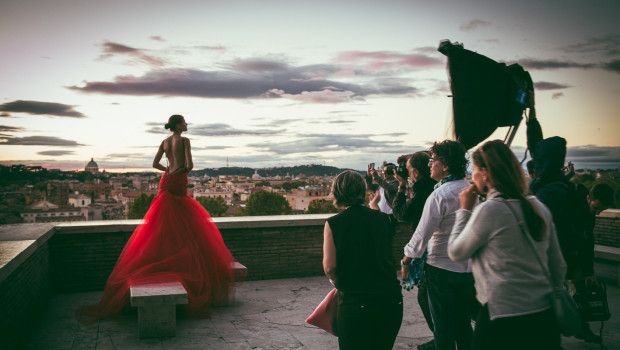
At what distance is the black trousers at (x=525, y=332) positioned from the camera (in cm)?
272

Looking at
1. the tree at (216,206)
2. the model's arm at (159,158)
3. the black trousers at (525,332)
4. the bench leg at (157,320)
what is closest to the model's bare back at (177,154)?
the model's arm at (159,158)

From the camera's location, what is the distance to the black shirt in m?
3.24

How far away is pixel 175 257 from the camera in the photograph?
700cm

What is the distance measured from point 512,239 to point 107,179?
2488cm

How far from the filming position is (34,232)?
7402mm

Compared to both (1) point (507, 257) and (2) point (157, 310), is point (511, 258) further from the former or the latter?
(2) point (157, 310)

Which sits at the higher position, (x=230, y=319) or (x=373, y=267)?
(x=373, y=267)

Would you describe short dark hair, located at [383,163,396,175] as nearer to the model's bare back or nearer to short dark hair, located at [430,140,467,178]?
short dark hair, located at [430,140,467,178]

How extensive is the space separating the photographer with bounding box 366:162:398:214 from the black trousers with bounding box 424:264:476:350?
56.7 inches

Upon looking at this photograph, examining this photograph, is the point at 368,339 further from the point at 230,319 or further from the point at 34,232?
the point at 34,232

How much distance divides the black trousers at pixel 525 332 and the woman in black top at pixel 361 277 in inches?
27.1

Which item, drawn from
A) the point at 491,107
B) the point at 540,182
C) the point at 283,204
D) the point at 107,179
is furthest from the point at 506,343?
the point at 283,204

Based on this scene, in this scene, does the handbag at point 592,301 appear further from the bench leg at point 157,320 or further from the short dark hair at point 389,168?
the bench leg at point 157,320

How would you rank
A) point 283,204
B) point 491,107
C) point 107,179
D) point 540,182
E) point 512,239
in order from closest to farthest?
point 512,239 < point 540,182 < point 491,107 < point 107,179 < point 283,204
